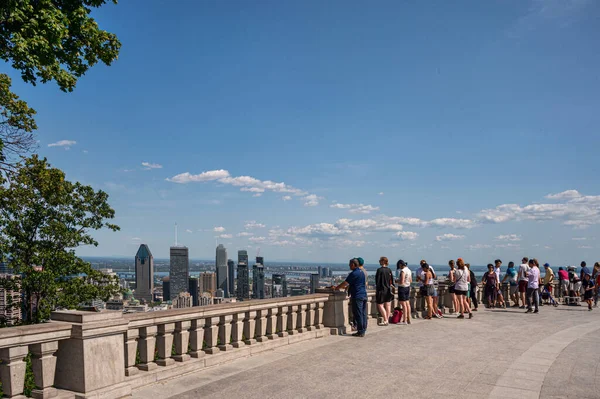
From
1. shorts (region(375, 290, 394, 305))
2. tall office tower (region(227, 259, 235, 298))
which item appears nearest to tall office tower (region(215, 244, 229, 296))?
tall office tower (region(227, 259, 235, 298))

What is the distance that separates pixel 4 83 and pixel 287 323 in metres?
11.6

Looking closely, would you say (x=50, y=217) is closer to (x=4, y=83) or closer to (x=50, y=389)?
(x=4, y=83)

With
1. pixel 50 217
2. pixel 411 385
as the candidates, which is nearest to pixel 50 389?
pixel 411 385

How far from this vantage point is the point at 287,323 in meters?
10.6

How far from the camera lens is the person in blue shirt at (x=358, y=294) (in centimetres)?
1146

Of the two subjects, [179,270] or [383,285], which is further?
[179,270]

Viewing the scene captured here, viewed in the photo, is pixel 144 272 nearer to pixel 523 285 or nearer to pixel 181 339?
pixel 523 285

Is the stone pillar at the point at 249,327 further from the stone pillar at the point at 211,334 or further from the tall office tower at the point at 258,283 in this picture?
the tall office tower at the point at 258,283

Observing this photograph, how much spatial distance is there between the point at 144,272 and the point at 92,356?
83359 mm

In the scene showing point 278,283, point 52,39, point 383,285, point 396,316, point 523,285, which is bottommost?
point 278,283

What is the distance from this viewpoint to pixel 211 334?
8172 mm

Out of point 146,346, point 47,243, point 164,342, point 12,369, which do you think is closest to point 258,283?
point 47,243

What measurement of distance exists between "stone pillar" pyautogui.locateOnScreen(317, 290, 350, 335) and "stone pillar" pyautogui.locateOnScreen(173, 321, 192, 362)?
4.78 meters

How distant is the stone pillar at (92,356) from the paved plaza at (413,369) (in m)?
0.48
